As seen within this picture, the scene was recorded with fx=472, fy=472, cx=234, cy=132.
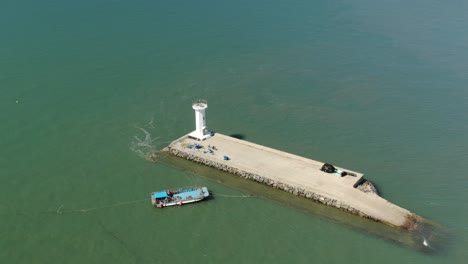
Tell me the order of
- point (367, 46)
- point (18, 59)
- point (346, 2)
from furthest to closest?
1. point (346, 2)
2. point (367, 46)
3. point (18, 59)

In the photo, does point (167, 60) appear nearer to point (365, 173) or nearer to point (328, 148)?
point (328, 148)

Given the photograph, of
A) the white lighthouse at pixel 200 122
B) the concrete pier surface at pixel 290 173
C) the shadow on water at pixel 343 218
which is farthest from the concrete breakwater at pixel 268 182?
the white lighthouse at pixel 200 122

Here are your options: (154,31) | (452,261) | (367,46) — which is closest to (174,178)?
(452,261)

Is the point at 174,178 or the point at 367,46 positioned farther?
the point at 367,46

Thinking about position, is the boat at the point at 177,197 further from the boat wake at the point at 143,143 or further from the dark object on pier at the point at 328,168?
the dark object on pier at the point at 328,168

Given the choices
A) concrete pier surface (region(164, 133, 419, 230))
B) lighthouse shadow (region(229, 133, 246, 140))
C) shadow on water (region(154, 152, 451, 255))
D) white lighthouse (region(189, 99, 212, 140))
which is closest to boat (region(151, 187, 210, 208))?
shadow on water (region(154, 152, 451, 255))

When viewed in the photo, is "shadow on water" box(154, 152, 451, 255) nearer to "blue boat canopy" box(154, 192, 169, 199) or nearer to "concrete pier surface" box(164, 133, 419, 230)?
"concrete pier surface" box(164, 133, 419, 230)

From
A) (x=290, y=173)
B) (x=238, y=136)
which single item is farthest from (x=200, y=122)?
(x=290, y=173)
